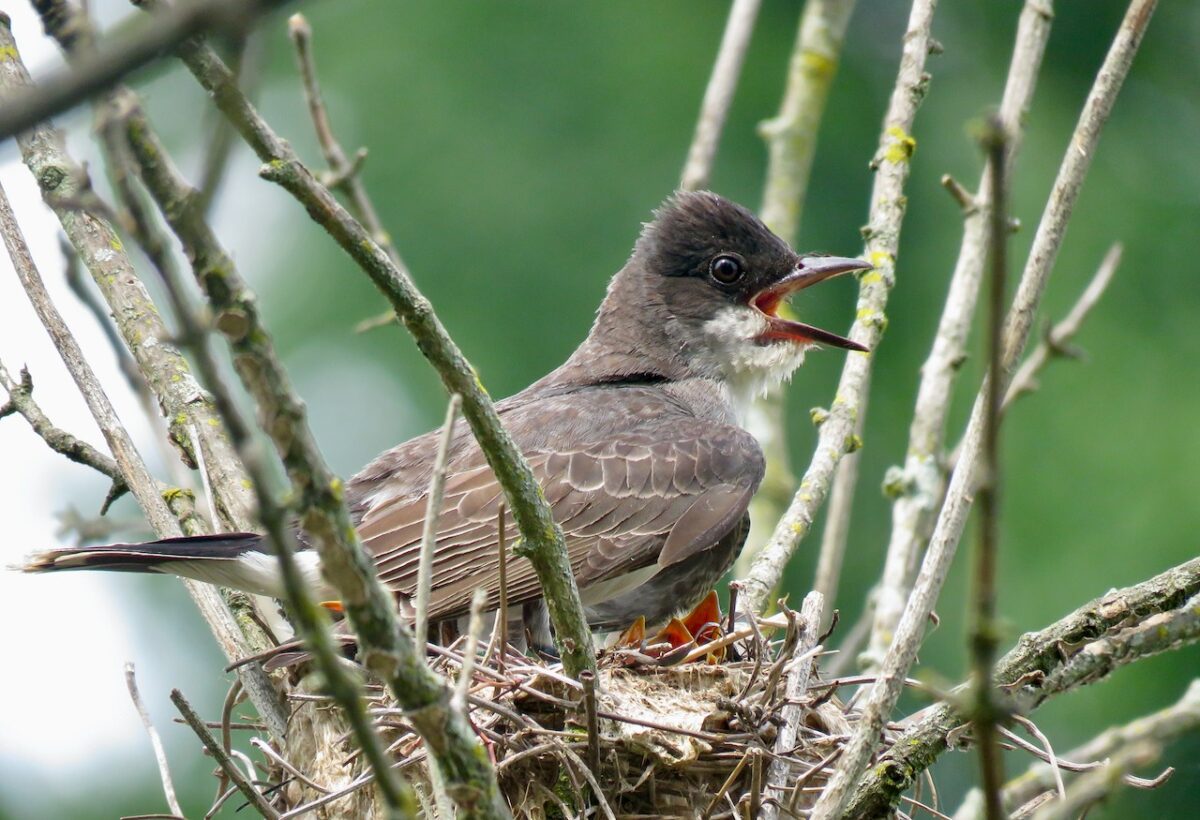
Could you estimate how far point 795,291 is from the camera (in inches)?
254

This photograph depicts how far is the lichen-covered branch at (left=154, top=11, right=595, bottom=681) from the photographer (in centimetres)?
257

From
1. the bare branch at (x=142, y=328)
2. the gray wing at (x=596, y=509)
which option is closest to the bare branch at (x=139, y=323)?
the bare branch at (x=142, y=328)

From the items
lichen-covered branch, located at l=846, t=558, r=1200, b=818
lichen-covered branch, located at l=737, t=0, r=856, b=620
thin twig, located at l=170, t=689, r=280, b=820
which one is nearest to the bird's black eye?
lichen-covered branch, located at l=737, t=0, r=856, b=620

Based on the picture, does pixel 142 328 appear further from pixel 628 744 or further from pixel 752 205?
pixel 752 205

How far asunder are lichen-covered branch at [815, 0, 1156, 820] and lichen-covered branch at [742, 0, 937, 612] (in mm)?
1525

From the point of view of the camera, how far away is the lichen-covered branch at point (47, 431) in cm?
466

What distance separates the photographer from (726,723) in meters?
4.23

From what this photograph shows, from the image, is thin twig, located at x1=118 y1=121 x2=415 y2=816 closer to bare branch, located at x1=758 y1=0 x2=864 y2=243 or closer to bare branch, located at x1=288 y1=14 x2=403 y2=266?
bare branch, located at x1=288 y1=14 x2=403 y2=266

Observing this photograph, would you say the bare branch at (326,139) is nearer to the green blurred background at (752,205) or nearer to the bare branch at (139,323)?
the bare branch at (139,323)

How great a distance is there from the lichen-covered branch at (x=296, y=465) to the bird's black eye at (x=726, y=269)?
4.22m

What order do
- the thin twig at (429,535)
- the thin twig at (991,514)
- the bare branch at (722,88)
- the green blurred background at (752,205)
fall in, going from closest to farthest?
the thin twig at (991,514), the thin twig at (429,535), the bare branch at (722,88), the green blurred background at (752,205)

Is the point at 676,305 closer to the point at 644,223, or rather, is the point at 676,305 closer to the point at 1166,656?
the point at 644,223

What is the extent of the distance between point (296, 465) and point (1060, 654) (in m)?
1.99

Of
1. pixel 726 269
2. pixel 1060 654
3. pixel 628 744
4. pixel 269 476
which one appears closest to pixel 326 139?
pixel 726 269
